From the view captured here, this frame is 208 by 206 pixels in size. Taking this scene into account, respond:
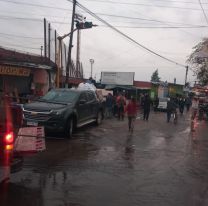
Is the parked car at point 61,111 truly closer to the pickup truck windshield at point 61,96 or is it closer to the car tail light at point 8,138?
the pickup truck windshield at point 61,96

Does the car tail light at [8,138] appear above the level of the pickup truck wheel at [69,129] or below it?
above

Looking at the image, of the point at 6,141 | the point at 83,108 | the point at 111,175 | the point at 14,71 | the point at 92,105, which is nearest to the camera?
the point at 6,141

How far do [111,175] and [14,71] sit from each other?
18.4 meters

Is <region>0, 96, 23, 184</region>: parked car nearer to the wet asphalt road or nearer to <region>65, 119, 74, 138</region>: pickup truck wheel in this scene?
the wet asphalt road

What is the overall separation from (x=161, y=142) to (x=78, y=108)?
334 centimetres

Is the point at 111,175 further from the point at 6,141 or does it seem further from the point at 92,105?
the point at 92,105

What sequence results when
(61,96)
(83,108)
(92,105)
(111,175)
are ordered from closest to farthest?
(111,175), (61,96), (83,108), (92,105)

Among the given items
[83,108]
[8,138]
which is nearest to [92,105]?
[83,108]

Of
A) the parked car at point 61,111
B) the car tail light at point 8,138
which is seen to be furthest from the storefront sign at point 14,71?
the car tail light at point 8,138

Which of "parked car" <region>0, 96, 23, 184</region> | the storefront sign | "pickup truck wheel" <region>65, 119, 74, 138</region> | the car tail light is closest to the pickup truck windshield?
"pickup truck wheel" <region>65, 119, 74, 138</region>

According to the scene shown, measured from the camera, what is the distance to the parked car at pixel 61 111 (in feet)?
50.7

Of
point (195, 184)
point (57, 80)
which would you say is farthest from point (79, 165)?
point (57, 80)

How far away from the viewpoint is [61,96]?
57.0 ft

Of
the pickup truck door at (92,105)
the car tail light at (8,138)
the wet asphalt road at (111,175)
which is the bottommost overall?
the wet asphalt road at (111,175)
